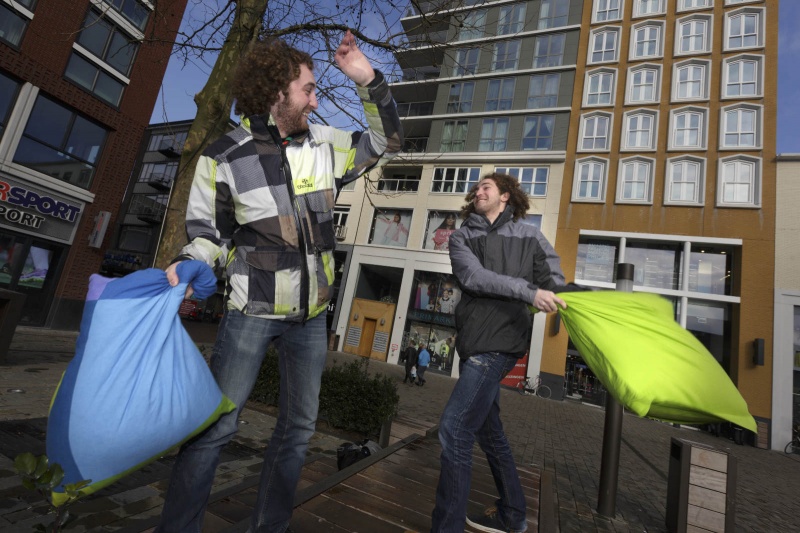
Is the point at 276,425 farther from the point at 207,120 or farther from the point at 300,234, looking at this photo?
the point at 207,120

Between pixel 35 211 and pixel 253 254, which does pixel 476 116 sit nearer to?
pixel 35 211

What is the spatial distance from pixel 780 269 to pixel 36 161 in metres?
27.5

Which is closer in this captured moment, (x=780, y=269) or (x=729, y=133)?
(x=780, y=269)

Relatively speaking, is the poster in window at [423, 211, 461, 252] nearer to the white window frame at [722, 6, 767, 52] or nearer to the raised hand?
the white window frame at [722, 6, 767, 52]

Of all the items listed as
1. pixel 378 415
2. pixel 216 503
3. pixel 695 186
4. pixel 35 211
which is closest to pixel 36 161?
pixel 35 211

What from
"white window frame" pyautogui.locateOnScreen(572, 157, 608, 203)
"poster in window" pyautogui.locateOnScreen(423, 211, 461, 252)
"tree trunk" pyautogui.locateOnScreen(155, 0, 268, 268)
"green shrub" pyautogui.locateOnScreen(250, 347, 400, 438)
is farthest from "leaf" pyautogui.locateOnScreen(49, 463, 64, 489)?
"white window frame" pyautogui.locateOnScreen(572, 157, 608, 203)

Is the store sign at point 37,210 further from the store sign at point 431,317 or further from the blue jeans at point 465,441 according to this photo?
the store sign at point 431,317

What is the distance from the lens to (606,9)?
22.6 metres

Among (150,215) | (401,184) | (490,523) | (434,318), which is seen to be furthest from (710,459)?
(150,215)

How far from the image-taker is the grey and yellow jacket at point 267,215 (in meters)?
1.74

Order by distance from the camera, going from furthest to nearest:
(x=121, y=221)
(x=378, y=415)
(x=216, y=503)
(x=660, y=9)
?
(x=121, y=221), (x=660, y=9), (x=378, y=415), (x=216, y=503)

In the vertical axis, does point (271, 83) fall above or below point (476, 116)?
below

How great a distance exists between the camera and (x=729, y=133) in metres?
18.8

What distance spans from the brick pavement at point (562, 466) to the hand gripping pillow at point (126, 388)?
1.52 meters
